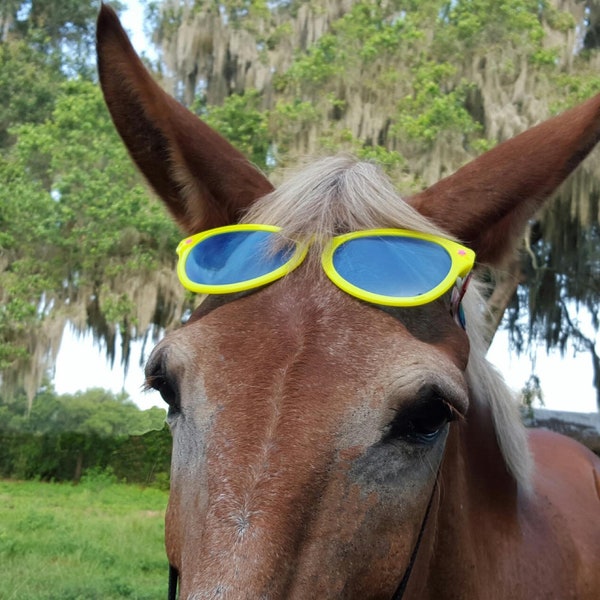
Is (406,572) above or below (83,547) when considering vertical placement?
above

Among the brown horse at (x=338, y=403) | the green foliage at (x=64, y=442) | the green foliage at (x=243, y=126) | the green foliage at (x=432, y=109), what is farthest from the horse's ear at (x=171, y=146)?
the green foliage at (x=64, y=442)

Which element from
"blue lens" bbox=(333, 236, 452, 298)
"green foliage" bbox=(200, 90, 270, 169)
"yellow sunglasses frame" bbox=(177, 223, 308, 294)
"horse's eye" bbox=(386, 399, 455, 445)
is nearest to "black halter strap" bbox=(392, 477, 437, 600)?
"horse's eye" bbox=(386, 399, 455, 445)

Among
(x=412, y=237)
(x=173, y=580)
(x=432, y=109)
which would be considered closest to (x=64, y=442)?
(x=432, y=109)

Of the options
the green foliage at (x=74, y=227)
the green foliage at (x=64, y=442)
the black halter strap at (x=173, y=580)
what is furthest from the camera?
the green foliage at (x=64, y=442)

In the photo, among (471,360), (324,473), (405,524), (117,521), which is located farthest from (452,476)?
(117,521)

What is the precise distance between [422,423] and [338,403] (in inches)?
8.6

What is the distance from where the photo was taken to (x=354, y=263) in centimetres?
173

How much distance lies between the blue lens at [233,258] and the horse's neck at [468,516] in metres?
0.67

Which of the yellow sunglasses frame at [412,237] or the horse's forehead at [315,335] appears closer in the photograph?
the horse's forehead at [315,335]

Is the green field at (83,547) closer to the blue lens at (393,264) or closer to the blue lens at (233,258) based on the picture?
the blue lens at (233,258)

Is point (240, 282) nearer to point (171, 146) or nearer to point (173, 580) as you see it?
point (171, 146)

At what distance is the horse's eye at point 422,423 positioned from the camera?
1.54 meters

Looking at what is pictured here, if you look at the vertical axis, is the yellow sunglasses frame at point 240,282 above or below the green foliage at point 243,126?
below

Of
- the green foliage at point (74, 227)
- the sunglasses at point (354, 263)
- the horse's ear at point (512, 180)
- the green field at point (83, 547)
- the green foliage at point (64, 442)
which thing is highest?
the horse's ear at point (512, 180)
